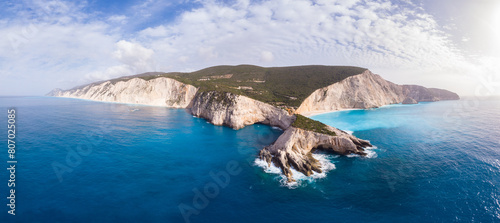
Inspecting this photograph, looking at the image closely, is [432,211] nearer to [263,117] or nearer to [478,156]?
[478,156]

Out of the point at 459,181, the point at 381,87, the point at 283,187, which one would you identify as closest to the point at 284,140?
the point at 283,187

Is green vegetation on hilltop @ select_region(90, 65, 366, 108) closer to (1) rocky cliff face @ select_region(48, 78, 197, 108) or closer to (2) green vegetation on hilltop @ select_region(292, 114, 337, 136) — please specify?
(1) rocky cliff face @ select_region(48, 78, 197, 108)

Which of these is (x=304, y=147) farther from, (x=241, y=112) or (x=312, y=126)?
(x=241, y=112)

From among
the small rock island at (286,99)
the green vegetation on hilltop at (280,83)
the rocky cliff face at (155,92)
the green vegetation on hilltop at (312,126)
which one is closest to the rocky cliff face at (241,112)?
the small rock island at (286,99)

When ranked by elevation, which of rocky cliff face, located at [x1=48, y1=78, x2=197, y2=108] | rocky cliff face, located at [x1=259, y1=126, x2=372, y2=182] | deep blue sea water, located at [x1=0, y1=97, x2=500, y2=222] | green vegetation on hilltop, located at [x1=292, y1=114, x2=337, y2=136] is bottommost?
deep blue sea water, located at [x1=0, y1=97, x2=500, y2=222]

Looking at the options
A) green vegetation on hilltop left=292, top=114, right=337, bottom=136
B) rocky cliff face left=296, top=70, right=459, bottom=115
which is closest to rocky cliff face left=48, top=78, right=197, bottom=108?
rocky cliff face left=296, top=70, right=459, bottom=115

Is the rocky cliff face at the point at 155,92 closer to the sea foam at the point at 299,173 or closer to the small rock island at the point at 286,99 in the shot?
the small rock island at the point at 286,99
